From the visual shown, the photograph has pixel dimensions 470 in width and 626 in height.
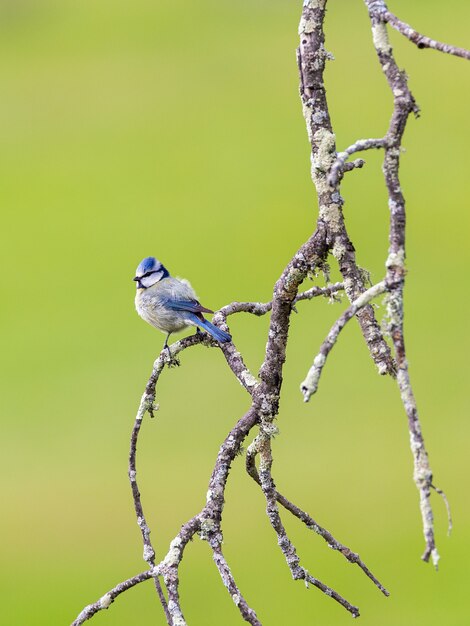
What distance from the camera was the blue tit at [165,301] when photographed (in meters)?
4.88

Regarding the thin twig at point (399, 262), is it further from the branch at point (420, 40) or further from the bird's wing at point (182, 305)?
the bird's wing at point (182, 305)

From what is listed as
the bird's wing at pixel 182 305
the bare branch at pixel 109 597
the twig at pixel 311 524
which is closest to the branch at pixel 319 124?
the twig at pixel 311 524

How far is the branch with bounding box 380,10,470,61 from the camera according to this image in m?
1.52

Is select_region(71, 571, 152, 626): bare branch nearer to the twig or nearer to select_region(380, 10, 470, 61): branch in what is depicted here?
the twig

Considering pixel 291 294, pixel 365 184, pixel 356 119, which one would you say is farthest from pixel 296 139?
pixel 291 294

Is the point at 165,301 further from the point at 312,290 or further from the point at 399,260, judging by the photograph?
the point at 399,260

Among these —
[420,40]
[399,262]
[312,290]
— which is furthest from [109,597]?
[420,40]

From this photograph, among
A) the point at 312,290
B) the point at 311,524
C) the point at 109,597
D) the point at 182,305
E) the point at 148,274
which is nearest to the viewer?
the point at 109,597

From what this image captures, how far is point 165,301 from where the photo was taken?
4973 millimetres

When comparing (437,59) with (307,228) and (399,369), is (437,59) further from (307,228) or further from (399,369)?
(399,369)

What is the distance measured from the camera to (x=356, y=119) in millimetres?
23047

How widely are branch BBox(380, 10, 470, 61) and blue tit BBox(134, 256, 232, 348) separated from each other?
2904mm

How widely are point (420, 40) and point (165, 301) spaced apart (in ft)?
11.1

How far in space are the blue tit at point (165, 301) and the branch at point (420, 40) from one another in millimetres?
2904
